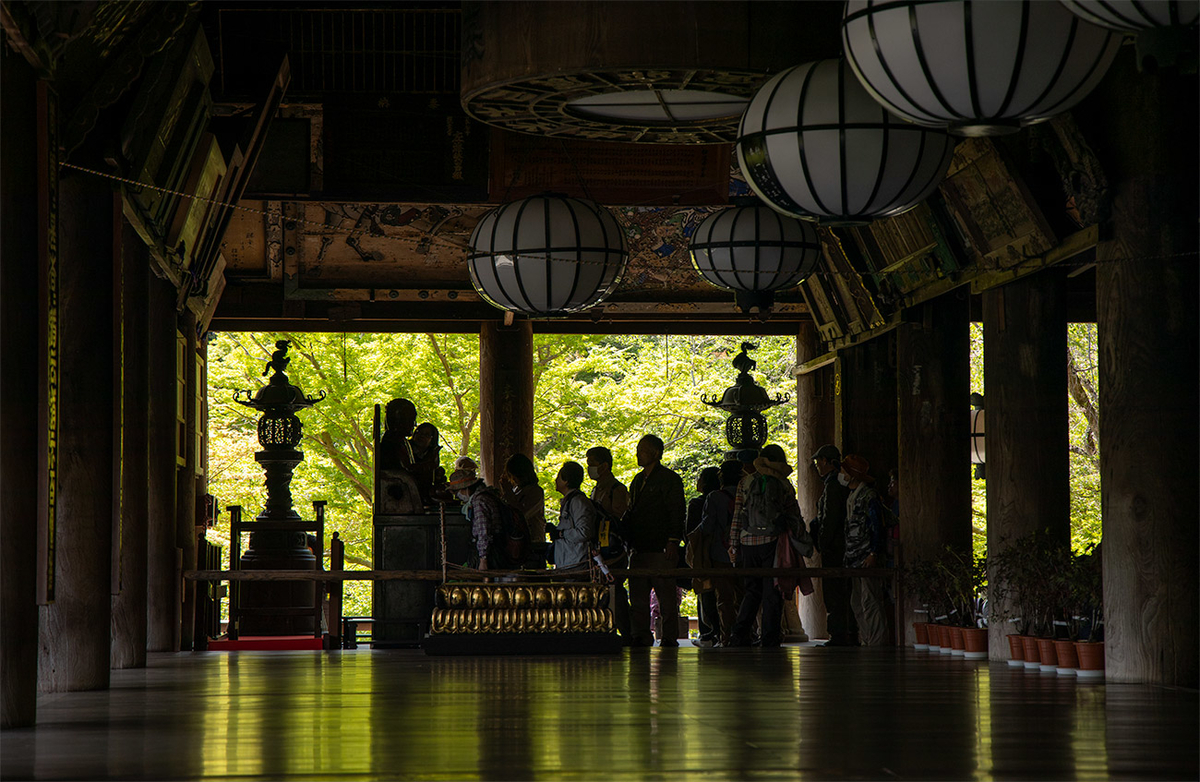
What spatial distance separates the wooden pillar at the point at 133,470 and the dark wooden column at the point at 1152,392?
5.33 metres

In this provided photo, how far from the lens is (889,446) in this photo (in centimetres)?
1201

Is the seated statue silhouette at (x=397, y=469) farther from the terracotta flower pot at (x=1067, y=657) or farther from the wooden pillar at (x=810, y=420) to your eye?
the terracotta flower pot at (x=1067, y=657)

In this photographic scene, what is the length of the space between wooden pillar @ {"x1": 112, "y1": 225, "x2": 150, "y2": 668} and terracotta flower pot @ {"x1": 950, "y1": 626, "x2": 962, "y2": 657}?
199 inches

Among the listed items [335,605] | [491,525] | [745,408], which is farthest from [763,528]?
[745,408]

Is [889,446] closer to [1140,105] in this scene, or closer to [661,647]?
[661,647]

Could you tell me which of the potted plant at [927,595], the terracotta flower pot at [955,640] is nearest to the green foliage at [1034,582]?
the terracotta flower pot at [955,640]

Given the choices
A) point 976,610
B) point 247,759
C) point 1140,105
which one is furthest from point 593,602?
point 247,759

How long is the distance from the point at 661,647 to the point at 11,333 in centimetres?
614

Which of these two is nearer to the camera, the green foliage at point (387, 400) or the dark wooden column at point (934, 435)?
the dark wooden column at point (934, 435)

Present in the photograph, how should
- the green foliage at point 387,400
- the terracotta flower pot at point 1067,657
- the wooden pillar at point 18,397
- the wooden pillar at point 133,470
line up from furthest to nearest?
the green foliage at point 387,400 → the wooden pillar at point 133,470 → the terracotta flower pot at point 1067,657 → the wooden pillar at point 18,397

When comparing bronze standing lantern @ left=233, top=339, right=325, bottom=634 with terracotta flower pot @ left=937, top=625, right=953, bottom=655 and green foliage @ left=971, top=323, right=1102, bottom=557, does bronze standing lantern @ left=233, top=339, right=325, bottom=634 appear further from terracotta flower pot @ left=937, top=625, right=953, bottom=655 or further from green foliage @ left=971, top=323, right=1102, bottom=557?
green foliage @ left=971, top=323, right=1102, bottom=557

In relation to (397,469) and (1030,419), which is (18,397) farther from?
(397,469)

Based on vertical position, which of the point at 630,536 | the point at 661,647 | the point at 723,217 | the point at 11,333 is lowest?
the point at 661,647

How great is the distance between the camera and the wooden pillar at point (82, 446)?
6.38 m
